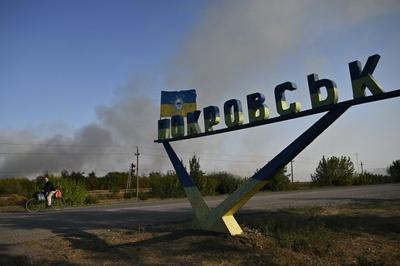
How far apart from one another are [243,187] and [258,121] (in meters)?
1.43

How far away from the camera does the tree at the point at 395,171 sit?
54.1 metres

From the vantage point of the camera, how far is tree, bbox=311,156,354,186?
49188mm


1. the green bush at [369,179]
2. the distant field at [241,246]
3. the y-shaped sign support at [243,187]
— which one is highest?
the green bush at [369,179]

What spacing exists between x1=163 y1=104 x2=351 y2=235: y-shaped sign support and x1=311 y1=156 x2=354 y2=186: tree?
41.2 meters

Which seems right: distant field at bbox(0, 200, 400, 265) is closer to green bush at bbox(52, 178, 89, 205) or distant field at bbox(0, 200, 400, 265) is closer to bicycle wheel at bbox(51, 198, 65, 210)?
bicycle wheel at bbox(51, 198, 65, 210)

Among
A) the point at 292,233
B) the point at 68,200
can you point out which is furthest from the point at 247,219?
the point at 68,200

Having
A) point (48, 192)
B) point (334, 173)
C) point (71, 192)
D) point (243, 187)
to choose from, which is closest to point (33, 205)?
point (48, 192)

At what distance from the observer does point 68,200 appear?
88.9ft

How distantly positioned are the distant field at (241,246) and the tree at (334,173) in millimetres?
39261

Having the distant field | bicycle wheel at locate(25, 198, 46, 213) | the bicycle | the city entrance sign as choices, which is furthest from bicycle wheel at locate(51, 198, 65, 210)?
the city entrance sign

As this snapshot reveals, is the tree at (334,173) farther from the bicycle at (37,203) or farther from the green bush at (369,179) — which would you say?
the bicycle at (37,203)

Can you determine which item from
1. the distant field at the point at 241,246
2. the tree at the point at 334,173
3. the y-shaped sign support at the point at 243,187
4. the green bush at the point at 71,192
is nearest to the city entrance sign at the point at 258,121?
the y-shaped sign support at the point at 243,187

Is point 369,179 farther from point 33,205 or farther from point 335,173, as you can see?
point 33,205

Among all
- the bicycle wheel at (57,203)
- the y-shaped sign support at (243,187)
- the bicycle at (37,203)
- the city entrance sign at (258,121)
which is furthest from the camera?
the bicycle wheel at (57,203)
